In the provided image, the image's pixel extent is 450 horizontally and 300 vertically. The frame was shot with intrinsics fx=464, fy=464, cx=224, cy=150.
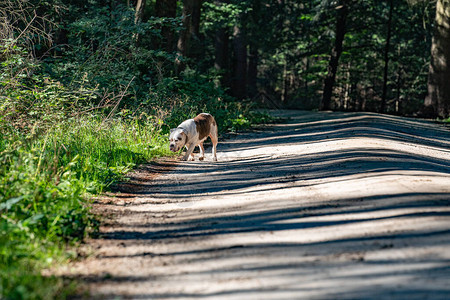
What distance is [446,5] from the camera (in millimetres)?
23203

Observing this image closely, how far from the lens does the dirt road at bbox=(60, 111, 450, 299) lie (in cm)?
355

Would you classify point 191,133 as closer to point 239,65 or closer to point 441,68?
point 441,68

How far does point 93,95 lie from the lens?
1047 cm

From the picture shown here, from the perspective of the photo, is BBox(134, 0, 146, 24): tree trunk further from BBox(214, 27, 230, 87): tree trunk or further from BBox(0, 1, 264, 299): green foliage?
BBox(214, 27, 230, 87): tree trunk

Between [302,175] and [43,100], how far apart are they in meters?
5.38

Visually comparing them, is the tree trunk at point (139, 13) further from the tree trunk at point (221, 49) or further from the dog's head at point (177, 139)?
the tree trunk at point (221, 49)

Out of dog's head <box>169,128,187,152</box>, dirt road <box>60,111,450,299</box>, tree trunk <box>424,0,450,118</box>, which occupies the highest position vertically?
tree trunk <box>424,0,450,118</box>

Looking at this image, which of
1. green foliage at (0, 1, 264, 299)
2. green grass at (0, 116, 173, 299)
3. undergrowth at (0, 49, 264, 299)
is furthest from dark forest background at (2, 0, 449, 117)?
green grass at (0, 116, 173, 299)

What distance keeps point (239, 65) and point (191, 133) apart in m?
21.4

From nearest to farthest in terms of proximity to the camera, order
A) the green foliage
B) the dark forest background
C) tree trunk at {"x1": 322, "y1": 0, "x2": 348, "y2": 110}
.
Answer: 1. the green foliage
2. the dark forest background
3. tree trunk at {"x1": 322, "y1": 0, "x2": 348, "y2": 110}

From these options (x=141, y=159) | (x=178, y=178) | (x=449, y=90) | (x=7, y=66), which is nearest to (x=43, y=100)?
(x=7, y=66)

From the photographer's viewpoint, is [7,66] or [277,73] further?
[277,73]

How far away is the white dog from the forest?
0.82 metres

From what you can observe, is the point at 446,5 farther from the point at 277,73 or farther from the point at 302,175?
the point at 277,73
